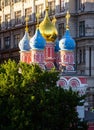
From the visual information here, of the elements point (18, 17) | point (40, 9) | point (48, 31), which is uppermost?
point (40, 9)

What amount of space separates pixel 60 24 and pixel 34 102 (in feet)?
118

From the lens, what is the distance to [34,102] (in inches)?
1551

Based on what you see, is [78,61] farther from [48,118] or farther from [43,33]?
[48,118]

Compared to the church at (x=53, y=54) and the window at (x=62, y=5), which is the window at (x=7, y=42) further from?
the church at (x=53, y=54)

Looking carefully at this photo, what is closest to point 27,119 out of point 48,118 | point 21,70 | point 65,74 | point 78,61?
point 48,118

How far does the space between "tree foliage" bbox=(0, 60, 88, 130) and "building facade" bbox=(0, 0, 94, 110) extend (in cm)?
2618

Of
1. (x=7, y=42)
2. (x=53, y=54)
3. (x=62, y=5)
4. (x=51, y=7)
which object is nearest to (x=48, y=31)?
(x=53, y=54)

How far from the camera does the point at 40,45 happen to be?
163ft

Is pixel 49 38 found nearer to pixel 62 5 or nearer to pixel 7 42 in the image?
pixel 62 5

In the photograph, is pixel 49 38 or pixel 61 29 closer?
pixel 49 38

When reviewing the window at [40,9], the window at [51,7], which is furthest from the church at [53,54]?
the window at [40,9]

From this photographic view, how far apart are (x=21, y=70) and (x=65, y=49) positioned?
10803 mm

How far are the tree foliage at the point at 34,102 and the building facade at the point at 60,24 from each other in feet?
85.9

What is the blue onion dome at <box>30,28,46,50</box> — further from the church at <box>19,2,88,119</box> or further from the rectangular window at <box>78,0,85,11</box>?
the rectangular window at <box>78,0,85,11</box>
